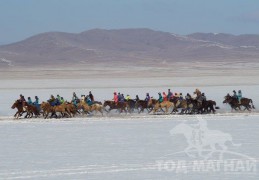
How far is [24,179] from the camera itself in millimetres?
10367

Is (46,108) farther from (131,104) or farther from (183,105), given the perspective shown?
(183,105)

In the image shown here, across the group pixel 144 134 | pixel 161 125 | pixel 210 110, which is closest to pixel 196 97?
pixel 210 110

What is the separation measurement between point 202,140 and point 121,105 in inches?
349

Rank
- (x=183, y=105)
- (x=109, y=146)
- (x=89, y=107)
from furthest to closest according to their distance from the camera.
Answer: (x=183, y=105) < (x=89, y=107) < (x=109, y=146)

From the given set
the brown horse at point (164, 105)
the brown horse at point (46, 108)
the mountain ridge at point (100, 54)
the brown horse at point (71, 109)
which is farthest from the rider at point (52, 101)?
the mountain ridge at point (100, 54)

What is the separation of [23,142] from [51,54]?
14376 cm

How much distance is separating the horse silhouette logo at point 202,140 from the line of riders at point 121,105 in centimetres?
385

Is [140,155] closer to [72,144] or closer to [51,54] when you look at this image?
[72,144]

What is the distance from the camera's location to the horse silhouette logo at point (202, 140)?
13055 millimetres

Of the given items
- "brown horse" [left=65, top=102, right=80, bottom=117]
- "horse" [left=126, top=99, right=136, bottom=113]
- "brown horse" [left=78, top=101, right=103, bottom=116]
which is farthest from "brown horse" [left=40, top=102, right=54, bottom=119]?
"horse" [left=126, top=99, right=136, bottom=113]

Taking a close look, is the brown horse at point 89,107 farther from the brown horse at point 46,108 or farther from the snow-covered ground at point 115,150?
the snow-covered ground at point 115,150

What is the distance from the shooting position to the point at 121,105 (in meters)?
23.3

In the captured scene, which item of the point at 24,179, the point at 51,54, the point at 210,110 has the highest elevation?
the point at 51,54

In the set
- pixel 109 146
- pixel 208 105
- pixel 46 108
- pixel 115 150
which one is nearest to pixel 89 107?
pixel 46 108
